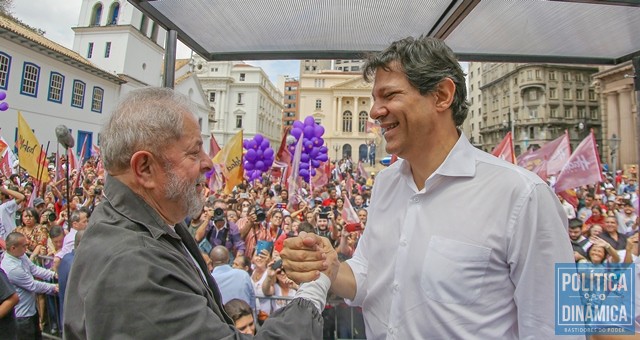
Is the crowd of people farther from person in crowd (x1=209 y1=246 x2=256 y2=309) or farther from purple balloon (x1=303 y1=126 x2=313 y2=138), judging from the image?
purple balloon (x1=303 y1=126 x2=313 y2=138)

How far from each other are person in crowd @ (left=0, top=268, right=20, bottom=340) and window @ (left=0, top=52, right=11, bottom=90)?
24.0 metres

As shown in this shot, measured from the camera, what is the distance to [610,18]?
1869mm

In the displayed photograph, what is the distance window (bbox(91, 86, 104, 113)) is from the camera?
2934 centimetres

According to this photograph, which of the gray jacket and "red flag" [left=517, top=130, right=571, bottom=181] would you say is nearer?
the gray jacket

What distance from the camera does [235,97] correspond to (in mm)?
69750

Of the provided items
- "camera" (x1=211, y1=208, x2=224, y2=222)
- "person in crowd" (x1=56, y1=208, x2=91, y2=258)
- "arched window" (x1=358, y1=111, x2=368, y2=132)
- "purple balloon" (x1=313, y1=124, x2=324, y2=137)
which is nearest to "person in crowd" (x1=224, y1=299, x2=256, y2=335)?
"camera" (x1=211, y1=208, x2=224, y2=222)

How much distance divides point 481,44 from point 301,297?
5.67 feet

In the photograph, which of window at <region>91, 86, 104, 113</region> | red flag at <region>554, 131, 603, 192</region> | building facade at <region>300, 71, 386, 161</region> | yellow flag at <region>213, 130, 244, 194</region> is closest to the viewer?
red flag at <region>554, 131, 603, 192</region>

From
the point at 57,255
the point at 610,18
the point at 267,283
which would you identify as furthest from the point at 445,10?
the point at 57,255

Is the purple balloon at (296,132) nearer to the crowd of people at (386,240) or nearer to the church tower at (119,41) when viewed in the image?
the crowd of people at (386,240)

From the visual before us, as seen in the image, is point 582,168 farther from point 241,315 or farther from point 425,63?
point 425,63

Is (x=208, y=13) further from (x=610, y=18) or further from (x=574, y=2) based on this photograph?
(x=610, y=18)

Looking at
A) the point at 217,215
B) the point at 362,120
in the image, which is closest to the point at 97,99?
the point at 217,215

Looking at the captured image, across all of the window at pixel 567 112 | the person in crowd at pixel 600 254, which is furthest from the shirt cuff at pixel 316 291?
the window at pixel 567 112
